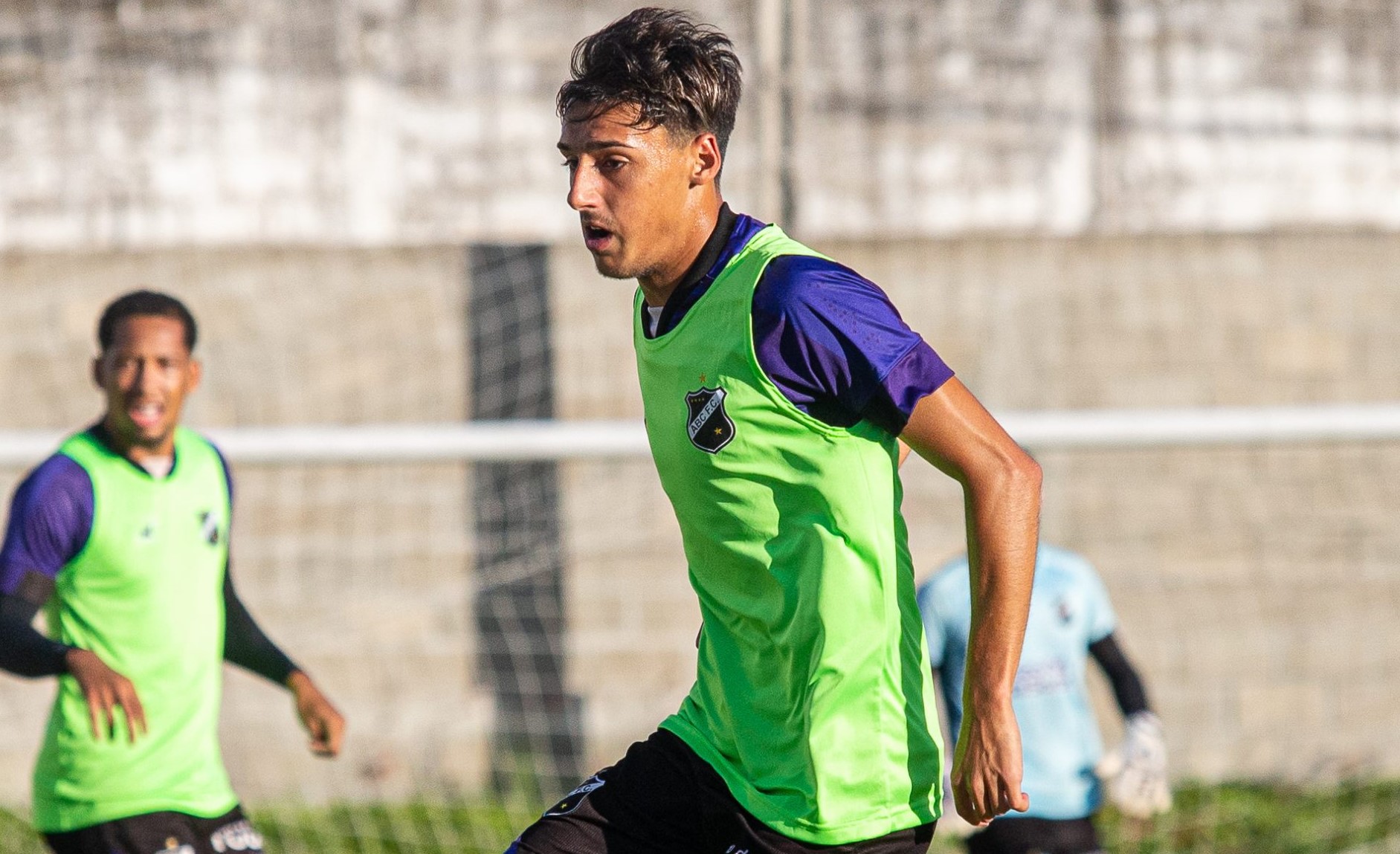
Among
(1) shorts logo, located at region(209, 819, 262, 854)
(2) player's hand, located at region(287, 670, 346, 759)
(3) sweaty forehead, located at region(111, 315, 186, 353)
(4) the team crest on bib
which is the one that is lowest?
(1) shorts logo, located at region(209, 819, 262, 854)

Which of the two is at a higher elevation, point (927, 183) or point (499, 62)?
point (499, 62)

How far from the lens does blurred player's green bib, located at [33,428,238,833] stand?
13.1ft

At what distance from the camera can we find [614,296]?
7.07 meters

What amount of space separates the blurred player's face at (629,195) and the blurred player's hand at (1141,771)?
101 inches

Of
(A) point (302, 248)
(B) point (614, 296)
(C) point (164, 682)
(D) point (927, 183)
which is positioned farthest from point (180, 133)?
(C) point (164, 682)

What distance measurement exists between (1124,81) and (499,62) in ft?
9.43

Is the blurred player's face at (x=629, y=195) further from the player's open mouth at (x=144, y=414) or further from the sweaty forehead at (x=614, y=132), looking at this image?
the player's open mouth at (x=144, y=414)

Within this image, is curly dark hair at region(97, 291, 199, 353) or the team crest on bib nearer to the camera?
the team crest on bib

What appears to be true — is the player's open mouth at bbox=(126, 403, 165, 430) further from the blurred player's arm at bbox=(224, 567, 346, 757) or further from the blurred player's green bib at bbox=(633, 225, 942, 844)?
the blurred player's green bib at bbox=(633, 225, 942, 844)

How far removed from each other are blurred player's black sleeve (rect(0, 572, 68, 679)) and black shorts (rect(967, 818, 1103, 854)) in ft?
8.43

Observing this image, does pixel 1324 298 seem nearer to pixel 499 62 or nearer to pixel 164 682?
pixel 499 62

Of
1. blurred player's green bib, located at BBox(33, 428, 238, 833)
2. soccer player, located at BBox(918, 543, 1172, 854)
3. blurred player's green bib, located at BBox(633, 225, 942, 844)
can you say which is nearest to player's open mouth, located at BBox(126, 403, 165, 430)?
blurred player's green bib, located at BBox(33, 428, 238, 833)

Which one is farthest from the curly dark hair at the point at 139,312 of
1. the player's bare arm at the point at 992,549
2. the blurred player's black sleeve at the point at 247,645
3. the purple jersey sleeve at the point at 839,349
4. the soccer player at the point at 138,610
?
the player's bare arm at the point at 992,549

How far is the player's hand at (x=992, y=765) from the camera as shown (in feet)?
8.29
